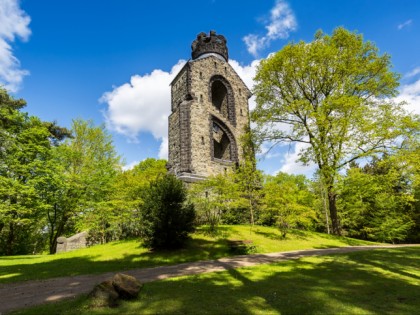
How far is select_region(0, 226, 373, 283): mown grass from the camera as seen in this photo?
29.9ft

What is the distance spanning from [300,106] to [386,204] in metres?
13.8

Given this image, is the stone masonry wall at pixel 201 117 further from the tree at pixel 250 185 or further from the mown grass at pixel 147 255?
the mown grass at pixel 147 255

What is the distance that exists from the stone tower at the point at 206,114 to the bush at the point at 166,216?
7.28 metres

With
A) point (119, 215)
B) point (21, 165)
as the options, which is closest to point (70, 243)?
point (119, 215)

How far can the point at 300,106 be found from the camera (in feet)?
62.5

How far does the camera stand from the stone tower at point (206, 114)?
71.9 feet

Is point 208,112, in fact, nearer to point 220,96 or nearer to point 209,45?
point 220,96

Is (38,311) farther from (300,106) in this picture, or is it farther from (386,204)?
(386,204)

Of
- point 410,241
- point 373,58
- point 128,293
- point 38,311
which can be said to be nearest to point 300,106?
point 373,58

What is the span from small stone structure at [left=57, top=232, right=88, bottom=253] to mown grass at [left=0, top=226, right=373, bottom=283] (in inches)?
125

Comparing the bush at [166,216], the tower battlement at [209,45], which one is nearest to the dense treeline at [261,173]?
the bush at [166,216]

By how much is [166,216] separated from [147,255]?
75.6 inches

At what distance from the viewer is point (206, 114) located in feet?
78.3

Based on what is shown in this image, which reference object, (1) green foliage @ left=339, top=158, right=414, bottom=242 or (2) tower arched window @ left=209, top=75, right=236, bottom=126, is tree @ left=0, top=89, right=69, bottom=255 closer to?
(2) tower arched window @ left=209, top=75, right=236, bottom=126
